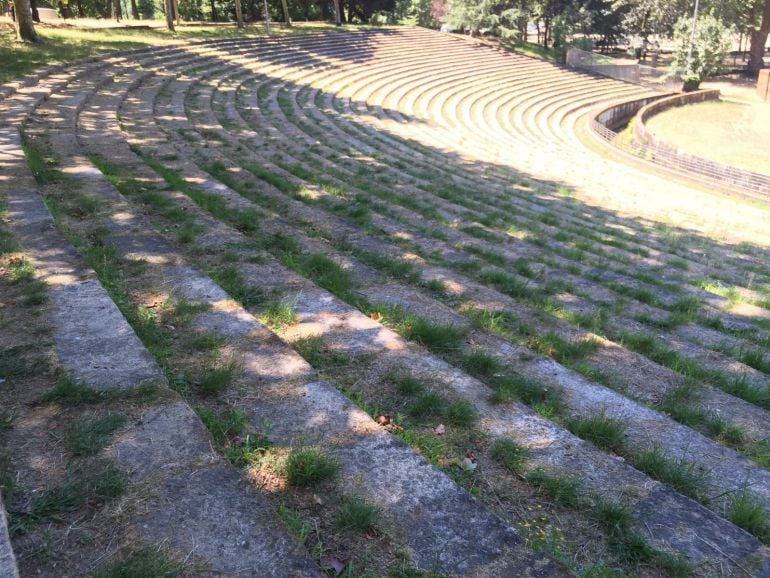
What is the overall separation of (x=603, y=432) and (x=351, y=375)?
1.71m

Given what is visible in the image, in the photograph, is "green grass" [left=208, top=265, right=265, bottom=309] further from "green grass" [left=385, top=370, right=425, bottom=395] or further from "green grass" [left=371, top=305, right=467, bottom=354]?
"green grass" [left=385, top=370, right=425, bottom=395]

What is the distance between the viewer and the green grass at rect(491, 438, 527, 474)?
11.0ft

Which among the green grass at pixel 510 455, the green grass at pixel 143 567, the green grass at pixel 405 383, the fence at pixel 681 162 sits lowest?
the fence at pixel 681 162

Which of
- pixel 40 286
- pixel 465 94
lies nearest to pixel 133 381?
pixel 40 286

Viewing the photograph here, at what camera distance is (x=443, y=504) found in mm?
2854

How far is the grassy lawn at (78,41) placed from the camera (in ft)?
54.4

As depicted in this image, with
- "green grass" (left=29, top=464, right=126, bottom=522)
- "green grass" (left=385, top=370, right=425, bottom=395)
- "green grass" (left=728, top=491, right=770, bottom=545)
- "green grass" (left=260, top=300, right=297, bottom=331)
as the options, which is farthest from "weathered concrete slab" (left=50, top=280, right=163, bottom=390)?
"green grass" (left=728, top=491, right=770, bottom=545)

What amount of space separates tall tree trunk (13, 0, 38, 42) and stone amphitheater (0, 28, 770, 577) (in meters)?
11.5

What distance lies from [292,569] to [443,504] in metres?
0.81

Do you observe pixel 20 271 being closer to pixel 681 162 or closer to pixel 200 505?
pixel 200 505

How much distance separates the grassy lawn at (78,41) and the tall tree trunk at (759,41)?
43.4 meters

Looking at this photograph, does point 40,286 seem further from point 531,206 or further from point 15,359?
point 531,206

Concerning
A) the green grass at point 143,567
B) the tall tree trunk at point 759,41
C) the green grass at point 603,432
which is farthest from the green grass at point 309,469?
the tall tree trunk at point 759,41

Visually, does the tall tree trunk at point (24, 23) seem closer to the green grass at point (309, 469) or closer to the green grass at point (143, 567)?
the green grass at point (309, 469)
